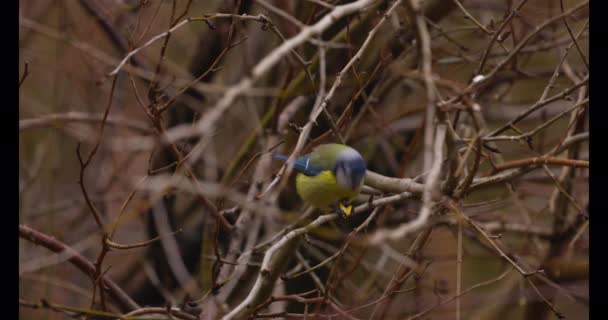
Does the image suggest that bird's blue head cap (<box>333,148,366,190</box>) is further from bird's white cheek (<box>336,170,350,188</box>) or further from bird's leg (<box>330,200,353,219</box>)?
Answer: bird's leg (<box>330,200,353,219</box>)

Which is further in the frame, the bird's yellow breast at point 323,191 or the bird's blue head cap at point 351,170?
the bird's yellow breast at point 323,191

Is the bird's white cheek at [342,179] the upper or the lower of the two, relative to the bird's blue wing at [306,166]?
lower

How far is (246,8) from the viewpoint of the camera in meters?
3.73

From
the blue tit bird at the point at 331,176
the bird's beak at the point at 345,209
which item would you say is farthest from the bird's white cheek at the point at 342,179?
the bird's beak at the point at 345,209

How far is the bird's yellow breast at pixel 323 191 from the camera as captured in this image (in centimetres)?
249

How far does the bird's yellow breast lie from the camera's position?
2.49 metres

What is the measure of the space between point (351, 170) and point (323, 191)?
0.26 metres

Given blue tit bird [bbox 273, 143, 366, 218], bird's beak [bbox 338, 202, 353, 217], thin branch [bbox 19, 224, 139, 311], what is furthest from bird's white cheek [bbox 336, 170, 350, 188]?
thin branch [bbox 19, 224, 139, 311]

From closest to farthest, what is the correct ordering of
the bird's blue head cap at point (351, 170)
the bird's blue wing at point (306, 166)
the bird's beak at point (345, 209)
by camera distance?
the bird's blue head cap at point (351, 170)
the bird's beak at point (345, 209)
the bird's blue wing at point (306, 166)

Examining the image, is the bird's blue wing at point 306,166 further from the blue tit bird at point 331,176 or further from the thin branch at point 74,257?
the thin branch at point 74,257

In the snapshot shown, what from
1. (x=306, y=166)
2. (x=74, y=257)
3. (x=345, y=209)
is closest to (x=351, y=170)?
(x=345, y=209)

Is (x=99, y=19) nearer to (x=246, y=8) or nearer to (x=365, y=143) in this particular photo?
(x=246, y=8)

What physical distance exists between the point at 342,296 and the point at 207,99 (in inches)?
57.5

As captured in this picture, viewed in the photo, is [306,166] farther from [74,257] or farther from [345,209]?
[74,257]
